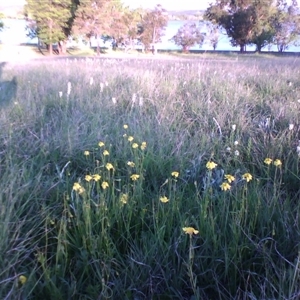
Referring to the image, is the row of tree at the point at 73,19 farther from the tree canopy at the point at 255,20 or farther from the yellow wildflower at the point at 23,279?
the yellow wildflower at the point at 23,279

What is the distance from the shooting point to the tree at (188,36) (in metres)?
47.4

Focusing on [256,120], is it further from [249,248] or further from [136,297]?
[136,297]

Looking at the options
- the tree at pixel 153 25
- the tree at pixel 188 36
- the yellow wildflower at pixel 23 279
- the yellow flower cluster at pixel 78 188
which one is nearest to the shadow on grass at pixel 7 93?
the yellow flower cluster at pixel 78 188

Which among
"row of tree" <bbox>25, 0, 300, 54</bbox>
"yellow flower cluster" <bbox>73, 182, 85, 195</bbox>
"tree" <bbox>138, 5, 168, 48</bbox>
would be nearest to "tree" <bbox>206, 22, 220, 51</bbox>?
"row of tree" <bbox>25, 0, 300, 54</bbox>

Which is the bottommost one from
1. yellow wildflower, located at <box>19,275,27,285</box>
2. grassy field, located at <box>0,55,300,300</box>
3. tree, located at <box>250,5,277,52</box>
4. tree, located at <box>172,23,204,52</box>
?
tree, located at <box>172,23,204,52</box>

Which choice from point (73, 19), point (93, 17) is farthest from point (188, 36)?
point (73, 19)

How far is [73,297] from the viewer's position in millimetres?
1588

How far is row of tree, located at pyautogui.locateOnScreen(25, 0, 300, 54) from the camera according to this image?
127ft

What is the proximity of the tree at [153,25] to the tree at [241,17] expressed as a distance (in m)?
8.02

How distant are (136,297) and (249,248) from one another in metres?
0.59

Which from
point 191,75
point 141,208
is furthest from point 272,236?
point 191,75

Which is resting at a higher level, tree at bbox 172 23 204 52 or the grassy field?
the grassy field

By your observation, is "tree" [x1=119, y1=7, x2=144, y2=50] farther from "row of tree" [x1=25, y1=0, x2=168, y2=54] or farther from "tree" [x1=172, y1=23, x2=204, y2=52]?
"tree" [x1=172, y1=23, x2=204, y2=52]

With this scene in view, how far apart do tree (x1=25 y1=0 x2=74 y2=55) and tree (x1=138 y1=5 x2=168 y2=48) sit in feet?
33.0
